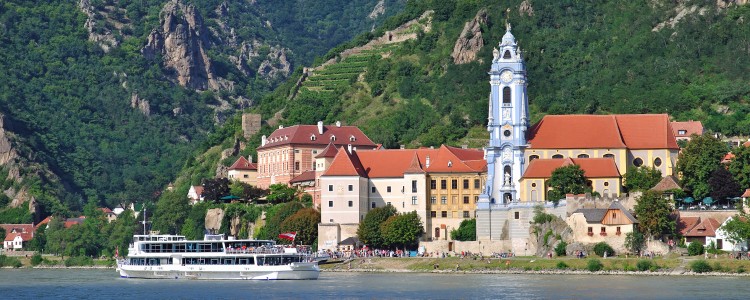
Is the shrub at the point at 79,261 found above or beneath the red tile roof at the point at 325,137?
beneath

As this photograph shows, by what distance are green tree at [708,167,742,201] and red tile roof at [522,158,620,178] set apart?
25.4ft

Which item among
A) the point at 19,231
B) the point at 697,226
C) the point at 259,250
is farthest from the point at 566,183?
the point at 19,231

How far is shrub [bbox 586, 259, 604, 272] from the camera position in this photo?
402 feet

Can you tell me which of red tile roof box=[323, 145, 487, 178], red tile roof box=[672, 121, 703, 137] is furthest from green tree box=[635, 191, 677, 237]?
red tile roof box=[672, 121, 703, 137]

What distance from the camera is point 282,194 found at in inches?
6147

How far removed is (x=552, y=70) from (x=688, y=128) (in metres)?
27.8

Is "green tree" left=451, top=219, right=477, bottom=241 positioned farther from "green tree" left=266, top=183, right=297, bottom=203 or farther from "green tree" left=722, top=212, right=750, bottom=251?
"green tree" left=722, top=212, right=750, bottom=251

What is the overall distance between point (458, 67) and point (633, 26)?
18224mm

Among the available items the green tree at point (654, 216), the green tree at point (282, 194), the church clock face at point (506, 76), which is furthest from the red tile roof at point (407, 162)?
the green tree at point (654, 216)

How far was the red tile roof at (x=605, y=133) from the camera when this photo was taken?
138 metres

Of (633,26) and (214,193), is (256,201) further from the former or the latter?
(633,26)

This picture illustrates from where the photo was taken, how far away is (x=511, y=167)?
455ft

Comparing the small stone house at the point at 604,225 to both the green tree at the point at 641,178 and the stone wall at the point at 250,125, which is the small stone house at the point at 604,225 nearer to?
the green tree at the point at 641,178

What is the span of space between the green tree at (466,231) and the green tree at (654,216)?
16.9 metres
